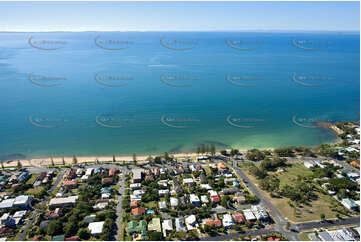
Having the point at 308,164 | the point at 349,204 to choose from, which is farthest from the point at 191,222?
the point at 308,164

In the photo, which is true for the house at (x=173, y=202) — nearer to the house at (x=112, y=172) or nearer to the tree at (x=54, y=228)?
the house at (x=112, y=172)

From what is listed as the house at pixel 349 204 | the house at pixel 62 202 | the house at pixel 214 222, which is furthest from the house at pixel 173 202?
the house at pixel 349 204

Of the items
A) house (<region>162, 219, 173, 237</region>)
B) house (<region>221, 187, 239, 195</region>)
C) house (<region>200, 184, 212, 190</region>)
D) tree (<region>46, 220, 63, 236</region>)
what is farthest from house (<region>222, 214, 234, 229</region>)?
tree (<region>46, 220, 63, 236</region>)

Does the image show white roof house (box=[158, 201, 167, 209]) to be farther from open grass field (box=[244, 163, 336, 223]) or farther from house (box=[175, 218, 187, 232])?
open grass field (box=[244, 163, 336, 223])

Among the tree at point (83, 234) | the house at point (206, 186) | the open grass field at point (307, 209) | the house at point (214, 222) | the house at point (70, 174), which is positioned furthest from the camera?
the house at point (70, 174)

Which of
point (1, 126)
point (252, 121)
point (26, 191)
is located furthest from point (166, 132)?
point (1, 126)
